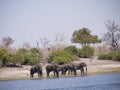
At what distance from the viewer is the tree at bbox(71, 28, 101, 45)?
72.4 m

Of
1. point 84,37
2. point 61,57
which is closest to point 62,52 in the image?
point 61,57

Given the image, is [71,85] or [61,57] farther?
[61,57]

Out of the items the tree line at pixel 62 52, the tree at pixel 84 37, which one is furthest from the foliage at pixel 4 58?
the tree at pixel 84 37

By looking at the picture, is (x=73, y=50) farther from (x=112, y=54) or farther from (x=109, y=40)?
(x=109, y=40)

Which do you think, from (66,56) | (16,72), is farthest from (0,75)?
(66,56)

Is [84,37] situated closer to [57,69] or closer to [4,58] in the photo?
[4,58]

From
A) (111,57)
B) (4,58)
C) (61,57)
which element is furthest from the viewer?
(111,57)

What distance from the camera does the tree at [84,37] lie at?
72.4m

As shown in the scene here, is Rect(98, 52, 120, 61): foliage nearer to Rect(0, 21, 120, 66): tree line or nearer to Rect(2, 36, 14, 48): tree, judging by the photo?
Rect(0, 21, 120, 66): tree line

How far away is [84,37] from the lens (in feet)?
240

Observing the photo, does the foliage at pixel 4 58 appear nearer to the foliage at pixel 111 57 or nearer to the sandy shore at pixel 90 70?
the sandy shore at pixel 90 70

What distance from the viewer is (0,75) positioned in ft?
156

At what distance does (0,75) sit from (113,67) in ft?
46.0

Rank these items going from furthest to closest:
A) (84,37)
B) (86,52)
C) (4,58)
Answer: (84,37) < (86,52) < (4,58)
